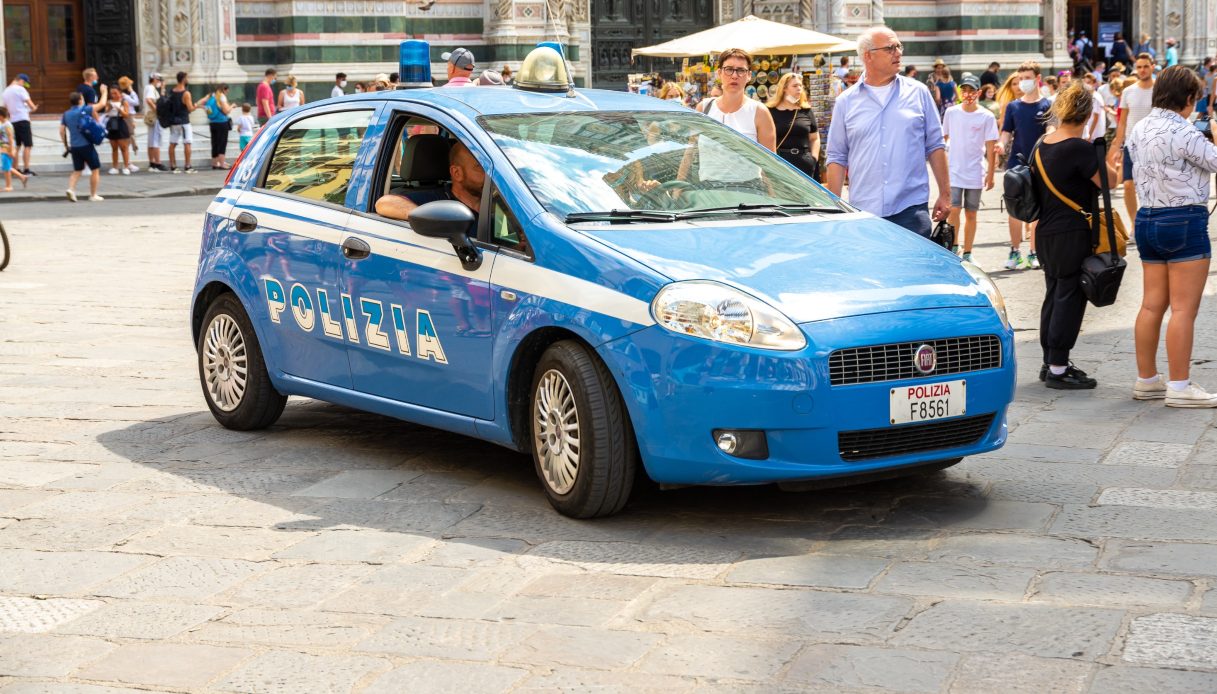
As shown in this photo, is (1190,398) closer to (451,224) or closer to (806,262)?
(806,262)

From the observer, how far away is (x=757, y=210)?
6.45 metres

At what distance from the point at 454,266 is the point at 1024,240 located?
9934 millimetres

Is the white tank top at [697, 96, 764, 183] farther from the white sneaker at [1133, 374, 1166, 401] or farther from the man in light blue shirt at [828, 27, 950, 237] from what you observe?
the white sneaker at [1133, 374, 1166, 401]

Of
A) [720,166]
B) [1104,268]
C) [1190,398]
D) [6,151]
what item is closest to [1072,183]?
[1104,268]

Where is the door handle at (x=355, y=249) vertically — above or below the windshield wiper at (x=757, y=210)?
below

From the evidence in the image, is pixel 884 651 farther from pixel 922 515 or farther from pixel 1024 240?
pixel 1024 240

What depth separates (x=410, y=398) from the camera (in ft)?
21.6

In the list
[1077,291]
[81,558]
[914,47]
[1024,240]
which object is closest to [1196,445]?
[1077,291]


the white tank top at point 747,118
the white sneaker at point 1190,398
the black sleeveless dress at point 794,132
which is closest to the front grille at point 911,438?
the white sneaker at point 1190,398

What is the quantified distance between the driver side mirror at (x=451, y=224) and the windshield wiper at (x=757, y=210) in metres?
0.75

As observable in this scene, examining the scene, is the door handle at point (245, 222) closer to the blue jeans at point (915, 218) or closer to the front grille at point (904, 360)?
the front grille at point (904, 360)

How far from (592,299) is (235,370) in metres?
2.42

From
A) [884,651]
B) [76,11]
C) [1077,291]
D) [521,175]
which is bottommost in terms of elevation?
[884,651]

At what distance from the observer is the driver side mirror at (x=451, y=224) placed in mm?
6152
